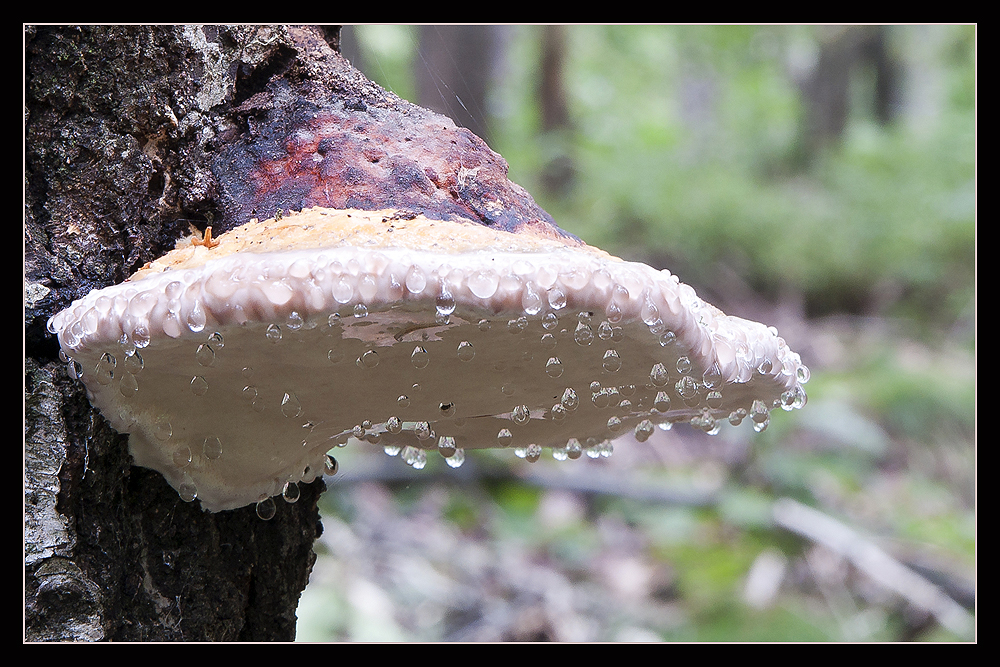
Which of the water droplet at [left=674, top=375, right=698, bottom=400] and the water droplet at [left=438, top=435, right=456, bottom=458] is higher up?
the water droplet at [left=674, top=375, right=698, bottom=400]

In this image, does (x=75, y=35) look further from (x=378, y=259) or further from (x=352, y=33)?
(x=378, y=259)

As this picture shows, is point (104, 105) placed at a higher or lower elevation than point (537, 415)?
higher

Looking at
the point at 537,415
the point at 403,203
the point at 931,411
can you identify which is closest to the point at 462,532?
the point at 537,415

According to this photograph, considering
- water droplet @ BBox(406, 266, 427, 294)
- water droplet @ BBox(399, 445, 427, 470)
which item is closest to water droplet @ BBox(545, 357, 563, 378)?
water droplet @ BBox(406, 266, 427, 294)

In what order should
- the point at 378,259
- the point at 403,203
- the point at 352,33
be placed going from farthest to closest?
the point at 352,33
the point at 403,203
the point at 378,259

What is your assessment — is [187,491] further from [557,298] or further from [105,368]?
[557,298]

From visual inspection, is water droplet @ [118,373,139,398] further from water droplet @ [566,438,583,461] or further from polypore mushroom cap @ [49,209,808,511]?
water droplet @ [566,438,583,461]

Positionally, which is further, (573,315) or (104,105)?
(104,105)

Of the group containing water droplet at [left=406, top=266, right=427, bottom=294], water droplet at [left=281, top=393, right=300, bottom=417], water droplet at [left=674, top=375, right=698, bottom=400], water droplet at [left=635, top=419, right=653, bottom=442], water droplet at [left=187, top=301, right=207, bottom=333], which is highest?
water droplet at [left=406, top=266, right=427, bottom=294]

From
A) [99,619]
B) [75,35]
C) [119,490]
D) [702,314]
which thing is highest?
[75,35]
